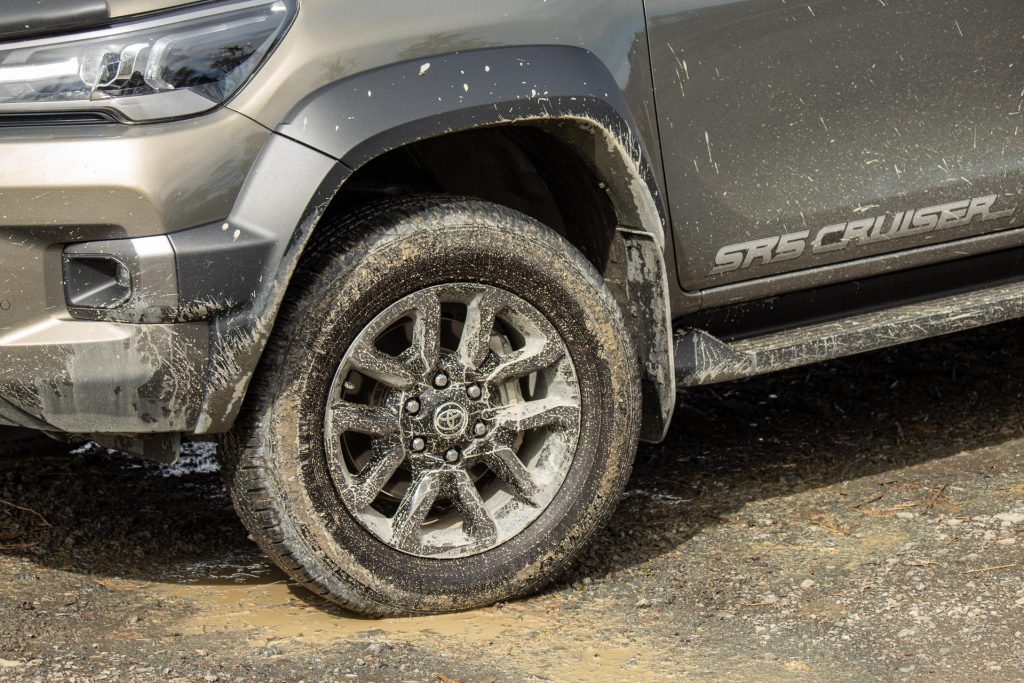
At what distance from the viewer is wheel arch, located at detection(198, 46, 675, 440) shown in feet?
8.22

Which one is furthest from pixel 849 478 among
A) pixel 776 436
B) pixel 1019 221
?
pixel 1019 221

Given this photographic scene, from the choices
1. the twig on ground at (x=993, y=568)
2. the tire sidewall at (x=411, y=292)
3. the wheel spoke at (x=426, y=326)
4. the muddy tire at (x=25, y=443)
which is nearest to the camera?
the tire sidewall at (x=411, y=292)

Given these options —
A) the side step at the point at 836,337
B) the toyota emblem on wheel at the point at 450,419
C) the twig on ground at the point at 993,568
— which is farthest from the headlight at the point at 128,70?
the twig on ground at the point at 993,568

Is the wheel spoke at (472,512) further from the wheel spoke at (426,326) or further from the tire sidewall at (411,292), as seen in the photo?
the wheel spoke at (426,326)

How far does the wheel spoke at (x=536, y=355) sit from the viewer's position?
293 centimetres

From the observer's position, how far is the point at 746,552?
329 cm

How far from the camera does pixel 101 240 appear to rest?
2430mm

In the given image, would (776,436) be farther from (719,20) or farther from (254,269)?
(254,269)

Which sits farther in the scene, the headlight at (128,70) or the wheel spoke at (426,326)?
the wheel spoke at (426,326)

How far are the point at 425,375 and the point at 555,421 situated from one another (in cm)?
35

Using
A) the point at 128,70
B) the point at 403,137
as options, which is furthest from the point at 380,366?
the point at 128,70

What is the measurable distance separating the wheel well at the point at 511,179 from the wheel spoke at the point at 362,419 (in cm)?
47

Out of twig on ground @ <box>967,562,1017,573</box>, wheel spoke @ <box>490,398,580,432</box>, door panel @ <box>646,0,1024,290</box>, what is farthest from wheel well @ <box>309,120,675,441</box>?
twig on ground @ <box>967,562,1017,573</box>

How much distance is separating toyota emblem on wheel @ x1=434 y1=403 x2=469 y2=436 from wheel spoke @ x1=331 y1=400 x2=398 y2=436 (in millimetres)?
94
